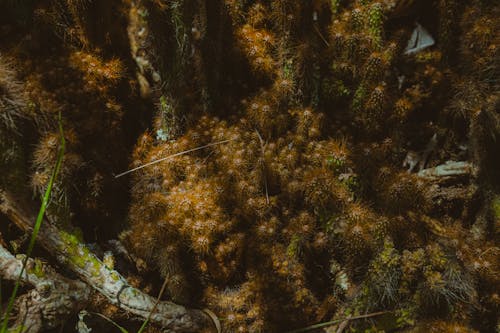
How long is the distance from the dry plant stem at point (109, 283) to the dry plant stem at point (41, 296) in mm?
93

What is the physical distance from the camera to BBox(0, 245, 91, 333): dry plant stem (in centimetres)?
190

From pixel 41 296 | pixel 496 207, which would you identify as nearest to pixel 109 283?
pixel 41 296

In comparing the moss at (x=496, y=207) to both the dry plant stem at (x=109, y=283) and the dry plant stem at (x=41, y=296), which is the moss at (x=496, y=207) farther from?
the dry plant stem at (x=41, y=296)

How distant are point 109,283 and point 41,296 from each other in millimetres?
331

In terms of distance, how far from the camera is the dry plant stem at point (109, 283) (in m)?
2.05

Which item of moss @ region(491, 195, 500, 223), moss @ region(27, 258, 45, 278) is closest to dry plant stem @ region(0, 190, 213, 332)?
moss @ region(27, 258, 45, 278)

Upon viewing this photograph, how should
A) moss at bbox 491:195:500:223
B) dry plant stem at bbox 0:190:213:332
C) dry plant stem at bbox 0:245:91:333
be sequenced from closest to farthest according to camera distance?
dry plant stem at bbox 0:245:91:333, dry plant stem at bbox 0:190:213:332, moss at bbox 491:195:500:223

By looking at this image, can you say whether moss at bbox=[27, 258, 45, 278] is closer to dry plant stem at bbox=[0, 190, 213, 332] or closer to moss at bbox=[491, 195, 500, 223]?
dry plant stem at bbox=[0, 190, 213, 332]

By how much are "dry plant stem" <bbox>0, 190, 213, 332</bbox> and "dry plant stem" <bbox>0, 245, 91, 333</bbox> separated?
0.31 feet

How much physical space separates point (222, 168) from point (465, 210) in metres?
1.60

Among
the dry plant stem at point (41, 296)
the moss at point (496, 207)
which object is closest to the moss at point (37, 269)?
the dry plant stem at point (41, 296)

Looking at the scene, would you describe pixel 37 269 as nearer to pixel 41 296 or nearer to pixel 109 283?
pixel 41 296

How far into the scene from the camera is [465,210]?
2436mm

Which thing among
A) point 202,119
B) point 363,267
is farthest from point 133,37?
point 363,267
